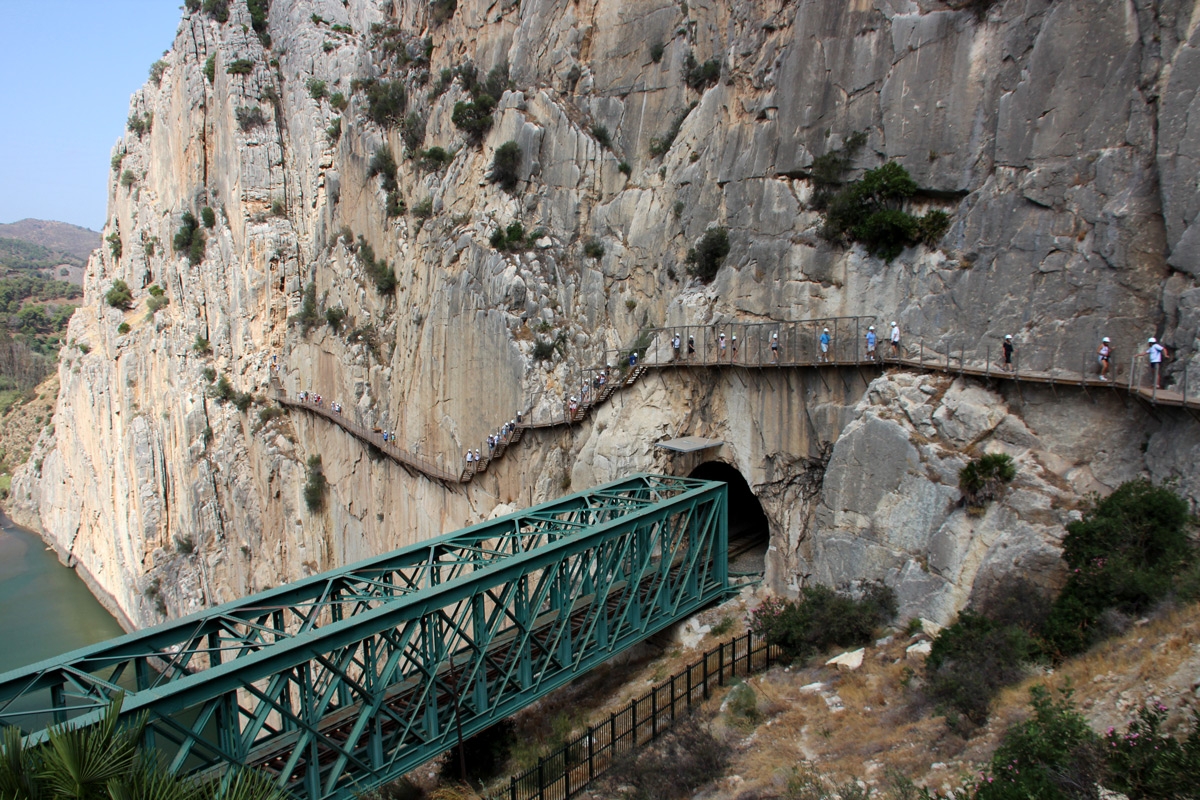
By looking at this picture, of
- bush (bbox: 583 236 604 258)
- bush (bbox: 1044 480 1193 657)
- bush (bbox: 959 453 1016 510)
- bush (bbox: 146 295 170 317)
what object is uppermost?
bush (bbox: 583 236 604 258)

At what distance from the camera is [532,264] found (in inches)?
1409

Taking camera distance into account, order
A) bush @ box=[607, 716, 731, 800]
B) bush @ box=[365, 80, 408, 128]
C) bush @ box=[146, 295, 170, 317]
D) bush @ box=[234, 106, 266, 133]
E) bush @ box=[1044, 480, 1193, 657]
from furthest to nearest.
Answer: bush @ box=[146, 295, 170, 317] → bush @ box=[234, 106, 266, 133] → bush @ box=[365, 80, 408, 128] → bush @ box=[607, 716, 731, 800] → bush @ box=[1044, 480, 1193, 657]

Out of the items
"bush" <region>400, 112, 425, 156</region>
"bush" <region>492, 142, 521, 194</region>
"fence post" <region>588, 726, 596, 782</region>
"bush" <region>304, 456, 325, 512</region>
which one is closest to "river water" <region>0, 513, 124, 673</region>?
"bush" <region>304, 456, 325, 512</region>

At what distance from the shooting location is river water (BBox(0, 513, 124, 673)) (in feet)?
175

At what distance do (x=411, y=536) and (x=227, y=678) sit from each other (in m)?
27.4

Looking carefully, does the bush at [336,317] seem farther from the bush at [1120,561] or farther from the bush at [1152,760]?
the bush at [1152,760]

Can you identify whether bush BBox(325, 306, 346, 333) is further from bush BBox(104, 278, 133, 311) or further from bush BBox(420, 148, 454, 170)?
bush BBox(104, 278, 133, 311)

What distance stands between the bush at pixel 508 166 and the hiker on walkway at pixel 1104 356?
28583mm

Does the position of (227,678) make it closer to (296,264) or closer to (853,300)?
(853,300)

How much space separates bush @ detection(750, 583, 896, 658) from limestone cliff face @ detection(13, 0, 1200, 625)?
0.72 metres

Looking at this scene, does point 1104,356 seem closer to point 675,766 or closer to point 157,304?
point 675,766

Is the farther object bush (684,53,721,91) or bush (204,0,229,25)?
bush (204,0,229,25)

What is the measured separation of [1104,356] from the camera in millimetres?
16875

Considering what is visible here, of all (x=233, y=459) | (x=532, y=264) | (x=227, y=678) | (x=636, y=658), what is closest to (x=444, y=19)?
(x=532, y=264)
